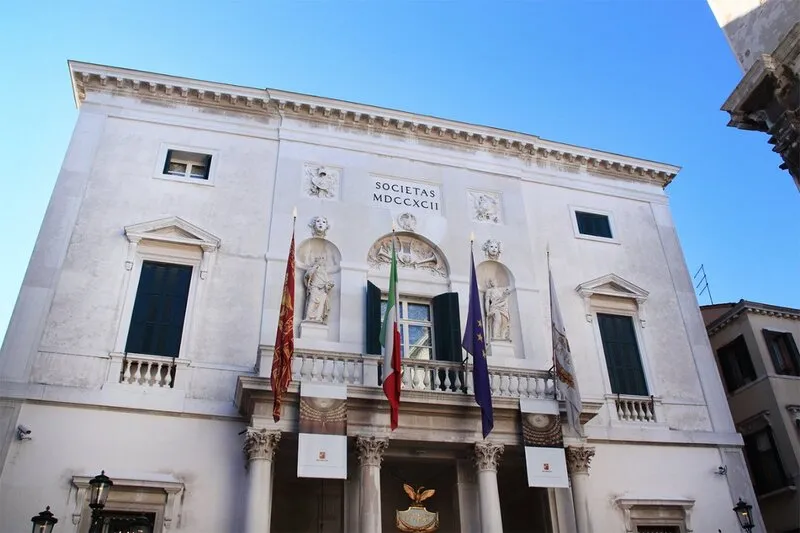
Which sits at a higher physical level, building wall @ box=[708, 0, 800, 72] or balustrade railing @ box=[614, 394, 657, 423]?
building wall @ box=[708, 0, 800, 72]

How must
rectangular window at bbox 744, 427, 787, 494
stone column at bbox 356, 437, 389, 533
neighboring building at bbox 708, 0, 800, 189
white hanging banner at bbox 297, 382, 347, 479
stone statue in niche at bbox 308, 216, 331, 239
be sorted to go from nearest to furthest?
neighboring building at bbox 708, 0, 800, 189 < stone column at bbox 356, 437, 389, 533 < white hanging banner at bbox 297, 382, 347, 479 < stone statue in niche at bbox 308, 216, 331, 239 < rectangular window at bbox 744, 427, 787, 494

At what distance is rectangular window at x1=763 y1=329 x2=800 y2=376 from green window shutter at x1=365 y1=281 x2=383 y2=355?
13412 millimetres

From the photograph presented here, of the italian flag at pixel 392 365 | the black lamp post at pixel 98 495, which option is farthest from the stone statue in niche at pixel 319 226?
the black lamp post at pixel 98 495

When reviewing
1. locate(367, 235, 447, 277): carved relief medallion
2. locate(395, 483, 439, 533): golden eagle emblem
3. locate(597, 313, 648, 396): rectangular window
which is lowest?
locate(395, 483, 439, 533): golden eagle emblem

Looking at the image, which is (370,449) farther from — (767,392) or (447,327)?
(767,392)

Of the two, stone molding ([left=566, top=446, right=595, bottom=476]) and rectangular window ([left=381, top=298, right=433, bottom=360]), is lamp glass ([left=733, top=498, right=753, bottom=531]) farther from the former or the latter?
rectangular window ([left=381, top=298, right=433, bottom=360])

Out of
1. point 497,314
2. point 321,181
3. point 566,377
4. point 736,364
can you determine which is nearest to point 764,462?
point 736,364

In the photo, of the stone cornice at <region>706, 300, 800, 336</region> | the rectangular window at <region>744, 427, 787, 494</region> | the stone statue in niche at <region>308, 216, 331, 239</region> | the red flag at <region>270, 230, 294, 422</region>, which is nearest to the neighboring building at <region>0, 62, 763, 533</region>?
the stone statue in niche at <region>308, 216, 331, 239</region>

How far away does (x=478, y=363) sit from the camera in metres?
13.4

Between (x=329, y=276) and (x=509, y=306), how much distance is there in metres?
4.59

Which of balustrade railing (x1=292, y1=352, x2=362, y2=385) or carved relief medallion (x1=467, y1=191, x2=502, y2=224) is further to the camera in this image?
carved relief medallion (x1=467, y1=191, x2=502, y2=224)

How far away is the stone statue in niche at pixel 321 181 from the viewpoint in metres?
17.2

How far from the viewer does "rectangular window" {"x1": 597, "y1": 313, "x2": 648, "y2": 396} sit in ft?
55.5

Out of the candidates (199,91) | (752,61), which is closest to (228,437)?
(199,91)
